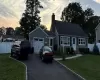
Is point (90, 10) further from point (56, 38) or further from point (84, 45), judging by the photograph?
point (56, 38)

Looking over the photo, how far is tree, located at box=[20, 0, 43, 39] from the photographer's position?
2598 inches

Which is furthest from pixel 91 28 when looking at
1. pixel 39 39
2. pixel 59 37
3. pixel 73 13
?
pixel 39 39

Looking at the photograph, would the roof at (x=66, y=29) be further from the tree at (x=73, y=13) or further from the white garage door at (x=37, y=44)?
the tree at (x=73, y=13)

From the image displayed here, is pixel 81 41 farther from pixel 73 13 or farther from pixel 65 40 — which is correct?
pixel 73 13

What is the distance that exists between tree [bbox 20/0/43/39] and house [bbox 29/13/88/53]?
61.4 ft

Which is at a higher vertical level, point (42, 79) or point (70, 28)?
point (70, 28)

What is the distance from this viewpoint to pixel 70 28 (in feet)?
159

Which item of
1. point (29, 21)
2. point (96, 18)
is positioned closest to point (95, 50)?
point (29, 21)

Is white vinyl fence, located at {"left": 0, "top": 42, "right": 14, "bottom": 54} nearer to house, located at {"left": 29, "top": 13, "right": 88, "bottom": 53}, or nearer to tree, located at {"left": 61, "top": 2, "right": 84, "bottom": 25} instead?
house, located at {"left": 29, "top": 13, "right": 88, "bottom": 53}

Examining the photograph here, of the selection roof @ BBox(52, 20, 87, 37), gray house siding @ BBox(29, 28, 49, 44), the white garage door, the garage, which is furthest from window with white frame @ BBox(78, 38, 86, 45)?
the white garage door

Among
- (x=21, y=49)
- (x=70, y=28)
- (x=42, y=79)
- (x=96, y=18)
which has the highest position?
(x=96, y=18)

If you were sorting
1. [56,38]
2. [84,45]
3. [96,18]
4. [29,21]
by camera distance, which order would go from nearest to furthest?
[56,38], [84,45], [29,21], [96,18]

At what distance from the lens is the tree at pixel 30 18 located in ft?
217

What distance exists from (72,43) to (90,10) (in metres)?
44.1
